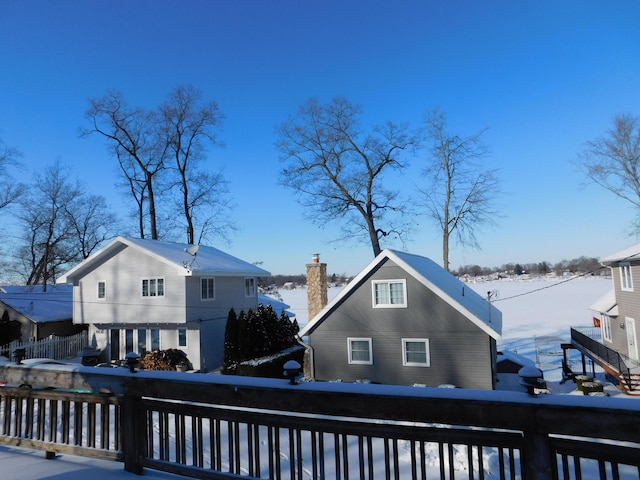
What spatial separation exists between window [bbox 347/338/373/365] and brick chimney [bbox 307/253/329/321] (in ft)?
9.60

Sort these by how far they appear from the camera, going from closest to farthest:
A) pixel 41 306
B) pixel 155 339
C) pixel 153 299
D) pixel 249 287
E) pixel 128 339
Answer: pixel 153 299, pixel 155 339, pixel 128 339, pixel 249 287, pixel 41 306

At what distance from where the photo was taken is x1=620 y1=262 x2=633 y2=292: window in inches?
627

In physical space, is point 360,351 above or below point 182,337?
below

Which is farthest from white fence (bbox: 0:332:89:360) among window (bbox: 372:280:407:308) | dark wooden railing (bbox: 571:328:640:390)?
dark wooden railing (bbox: 571:328:640:390)

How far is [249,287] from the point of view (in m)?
20.8

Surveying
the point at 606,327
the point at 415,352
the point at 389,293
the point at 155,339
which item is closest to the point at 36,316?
the point at 155,339

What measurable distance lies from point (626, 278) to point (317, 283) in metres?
12.3

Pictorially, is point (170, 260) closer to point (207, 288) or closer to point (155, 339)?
point (207, 288)

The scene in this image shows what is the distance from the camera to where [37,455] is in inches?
144

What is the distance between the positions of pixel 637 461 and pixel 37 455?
4.42 m

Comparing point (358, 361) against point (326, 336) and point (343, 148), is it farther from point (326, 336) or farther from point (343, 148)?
point (343, 148)

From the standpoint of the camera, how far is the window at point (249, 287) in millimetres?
20312

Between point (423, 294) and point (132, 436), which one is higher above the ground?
point (423, 294)

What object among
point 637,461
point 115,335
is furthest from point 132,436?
point 115,335
